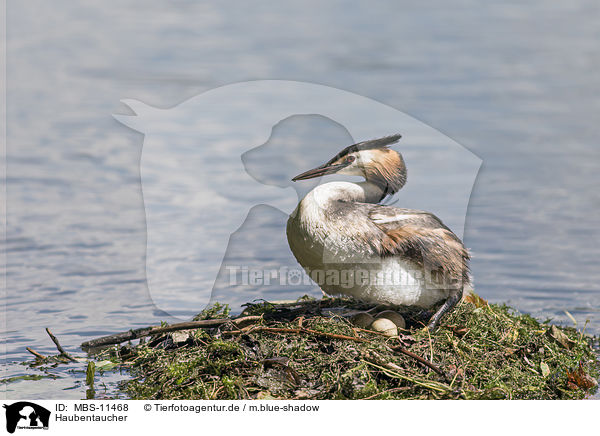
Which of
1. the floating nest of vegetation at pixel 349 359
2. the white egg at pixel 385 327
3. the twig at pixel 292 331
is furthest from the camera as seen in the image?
the white egg at pixel 385 327

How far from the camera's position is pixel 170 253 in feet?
29.4

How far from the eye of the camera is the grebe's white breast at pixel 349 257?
20.0 feet

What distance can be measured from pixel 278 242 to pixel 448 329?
10.4 feet

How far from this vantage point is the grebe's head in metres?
6.60

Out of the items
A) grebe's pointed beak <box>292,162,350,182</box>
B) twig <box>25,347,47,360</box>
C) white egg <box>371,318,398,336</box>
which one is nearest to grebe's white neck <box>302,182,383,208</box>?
grebe's pointed beak <box>292,162,350,182</box>
